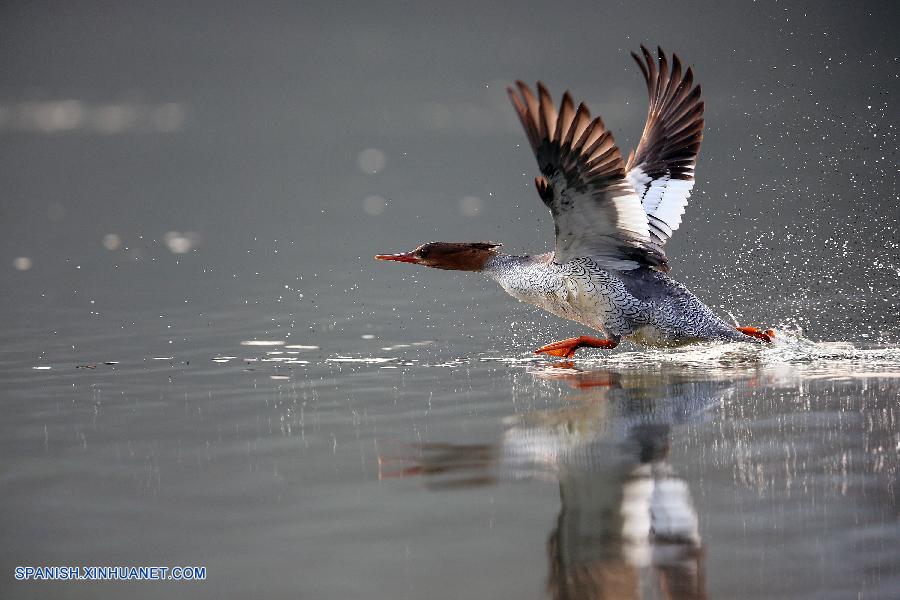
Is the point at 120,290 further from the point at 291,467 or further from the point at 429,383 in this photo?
the point at 291,467

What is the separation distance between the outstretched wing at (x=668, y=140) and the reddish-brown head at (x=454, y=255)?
1.05m

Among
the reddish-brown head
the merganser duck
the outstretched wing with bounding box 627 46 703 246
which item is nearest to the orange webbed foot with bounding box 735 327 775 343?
the merganser duck

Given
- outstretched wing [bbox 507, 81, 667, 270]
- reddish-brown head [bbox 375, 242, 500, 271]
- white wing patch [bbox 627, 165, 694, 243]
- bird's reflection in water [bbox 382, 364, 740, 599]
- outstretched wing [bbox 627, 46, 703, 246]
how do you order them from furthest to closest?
reddish-brown head [bbox 375, 242, 500, 271] < outstretched wing [bbox 627, 46, 703, 246] < white wing patch [bbox 627, 165, 694, 243] < outstretched wing [bbox 507, 81, 667, 270] < bird's reflection in water [bbox 382, 364, 740, 599]

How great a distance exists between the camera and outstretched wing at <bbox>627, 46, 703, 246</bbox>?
6957 mm

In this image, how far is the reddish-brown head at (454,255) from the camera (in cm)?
710

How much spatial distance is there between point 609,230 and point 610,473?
2596mm

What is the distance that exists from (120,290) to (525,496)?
7091mm

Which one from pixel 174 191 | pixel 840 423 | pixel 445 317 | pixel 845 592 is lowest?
pixel 845 592

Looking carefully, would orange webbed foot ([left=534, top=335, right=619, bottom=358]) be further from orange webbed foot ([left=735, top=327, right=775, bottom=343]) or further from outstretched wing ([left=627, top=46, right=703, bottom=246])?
outstretched wing ([left=627, top=46, right=703, bottom=246])

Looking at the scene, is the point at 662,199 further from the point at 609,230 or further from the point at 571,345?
the point at 571,345

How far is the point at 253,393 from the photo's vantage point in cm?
553

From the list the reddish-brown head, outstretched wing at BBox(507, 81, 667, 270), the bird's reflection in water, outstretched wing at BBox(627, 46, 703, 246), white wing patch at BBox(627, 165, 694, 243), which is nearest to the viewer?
the bird's reflection in water

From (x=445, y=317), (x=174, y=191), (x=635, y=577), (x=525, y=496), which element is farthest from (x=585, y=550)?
(x=174, y=191)

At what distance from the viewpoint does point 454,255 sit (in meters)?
7.17
